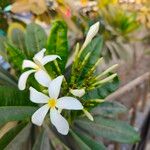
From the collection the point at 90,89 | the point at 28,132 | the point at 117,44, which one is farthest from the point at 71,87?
the point at 117,44

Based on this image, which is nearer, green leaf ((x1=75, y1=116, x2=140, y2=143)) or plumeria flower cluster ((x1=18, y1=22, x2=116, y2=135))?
plumeria flower cluster ((x1=18, y1=22, x2=116, y2=135))

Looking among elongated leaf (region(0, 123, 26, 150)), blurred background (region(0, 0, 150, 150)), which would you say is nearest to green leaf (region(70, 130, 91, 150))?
Result: elongated leaf (region(0, 123, 26, 150))

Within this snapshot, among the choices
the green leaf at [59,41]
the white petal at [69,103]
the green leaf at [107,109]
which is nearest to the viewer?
the white petal at [69,103]

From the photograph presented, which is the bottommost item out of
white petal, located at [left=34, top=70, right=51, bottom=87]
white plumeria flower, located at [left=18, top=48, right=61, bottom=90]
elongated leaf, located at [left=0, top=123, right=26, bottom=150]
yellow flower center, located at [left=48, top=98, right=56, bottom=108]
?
elongated leaf, located at [left=0, top=123, right=26, bottom=150]

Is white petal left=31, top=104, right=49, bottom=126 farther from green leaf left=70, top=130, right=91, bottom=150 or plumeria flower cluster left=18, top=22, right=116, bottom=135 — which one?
green leaf left=70, top=130, right=91, bottom=150

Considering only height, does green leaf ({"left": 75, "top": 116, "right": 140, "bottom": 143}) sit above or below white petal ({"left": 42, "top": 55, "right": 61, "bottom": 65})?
below

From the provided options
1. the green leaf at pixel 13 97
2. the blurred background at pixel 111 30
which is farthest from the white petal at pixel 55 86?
the blurred background at pixel 111 30

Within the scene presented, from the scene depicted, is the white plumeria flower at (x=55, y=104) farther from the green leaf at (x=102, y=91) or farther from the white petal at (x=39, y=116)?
the green leaf at (x=102, y=91)

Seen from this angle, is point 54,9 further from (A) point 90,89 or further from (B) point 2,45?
(A) point 90,89
